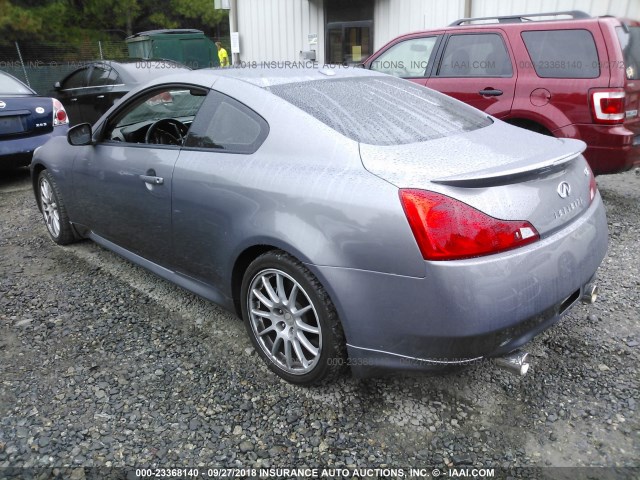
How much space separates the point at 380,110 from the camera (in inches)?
103

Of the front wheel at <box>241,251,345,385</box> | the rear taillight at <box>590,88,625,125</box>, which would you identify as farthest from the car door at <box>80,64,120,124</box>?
the rear taillight at <box>590,88,625,125</box>

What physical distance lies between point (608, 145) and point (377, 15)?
8047 mm

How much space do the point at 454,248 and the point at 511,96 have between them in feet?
12.3

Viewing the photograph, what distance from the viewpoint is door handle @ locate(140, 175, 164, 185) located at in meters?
2.89

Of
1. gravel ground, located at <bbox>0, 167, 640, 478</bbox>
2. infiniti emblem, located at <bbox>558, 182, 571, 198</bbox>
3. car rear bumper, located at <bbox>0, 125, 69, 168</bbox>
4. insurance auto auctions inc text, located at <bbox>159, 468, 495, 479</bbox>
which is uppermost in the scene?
infiniti emblem, located at <bbox>558, 182, 571, 198</bbox>

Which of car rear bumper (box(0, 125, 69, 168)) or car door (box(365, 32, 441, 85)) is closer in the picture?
car door (box(365, 32, 441, 85))

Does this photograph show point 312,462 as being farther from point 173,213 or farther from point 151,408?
point 173,213

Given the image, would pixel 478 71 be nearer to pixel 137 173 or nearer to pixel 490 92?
pixel 490 92

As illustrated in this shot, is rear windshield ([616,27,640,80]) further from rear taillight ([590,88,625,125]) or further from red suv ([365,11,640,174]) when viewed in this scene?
rear taillight ([590,88,625,125])

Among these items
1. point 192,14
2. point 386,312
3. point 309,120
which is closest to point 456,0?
point 309,120

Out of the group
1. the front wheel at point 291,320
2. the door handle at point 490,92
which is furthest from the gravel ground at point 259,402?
the door handle at point 490,92

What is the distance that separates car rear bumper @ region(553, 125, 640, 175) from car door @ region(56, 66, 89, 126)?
24.0 feet

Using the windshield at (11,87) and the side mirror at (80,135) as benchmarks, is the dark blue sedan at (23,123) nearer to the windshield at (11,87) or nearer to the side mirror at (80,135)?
the windshield at (11,87)

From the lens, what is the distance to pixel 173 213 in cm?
285
